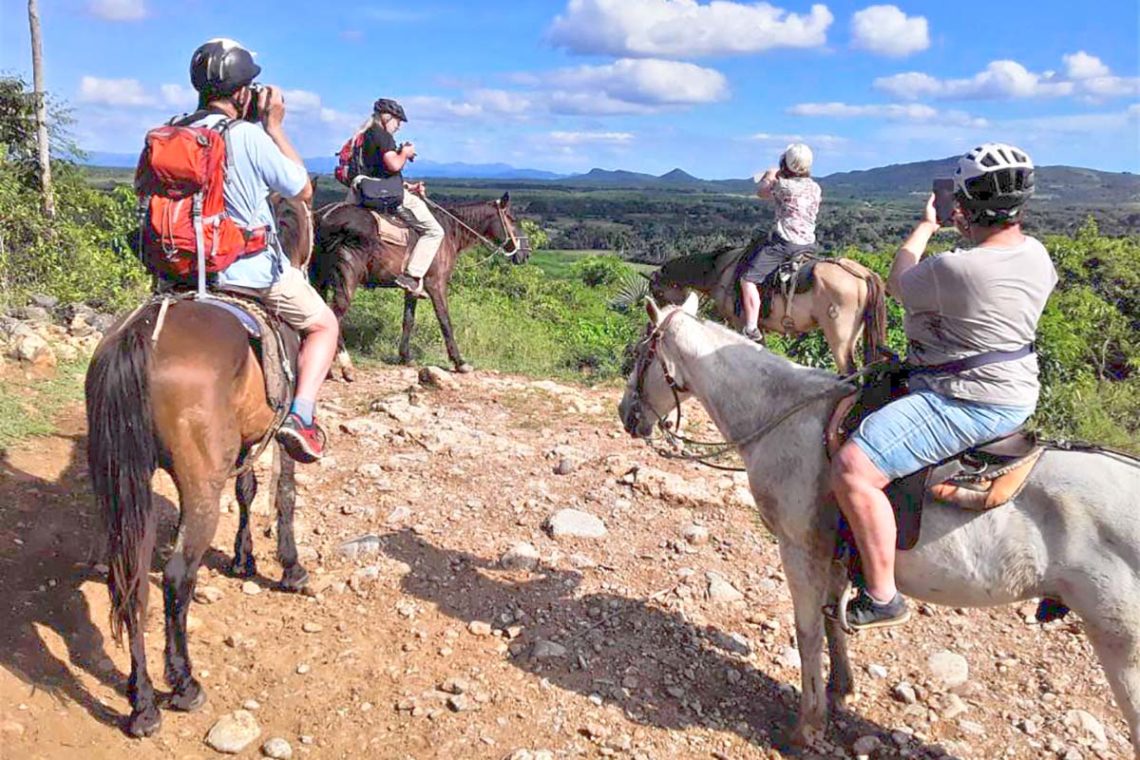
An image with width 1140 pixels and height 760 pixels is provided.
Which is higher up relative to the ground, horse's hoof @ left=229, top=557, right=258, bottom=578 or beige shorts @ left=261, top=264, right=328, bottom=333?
beige shorts @ left=261, top=264, right=328, bottom=333

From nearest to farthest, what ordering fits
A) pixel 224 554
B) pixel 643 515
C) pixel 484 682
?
pixel 484 682, pixel 224 554, pixel 643 515

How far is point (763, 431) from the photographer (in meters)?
3.84

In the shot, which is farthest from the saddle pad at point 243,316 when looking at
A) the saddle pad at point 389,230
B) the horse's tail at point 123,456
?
the saddle pad at point 389,230

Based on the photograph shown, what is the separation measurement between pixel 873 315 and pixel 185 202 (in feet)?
21.9

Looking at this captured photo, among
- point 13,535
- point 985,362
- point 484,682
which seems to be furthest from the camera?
point 13,535

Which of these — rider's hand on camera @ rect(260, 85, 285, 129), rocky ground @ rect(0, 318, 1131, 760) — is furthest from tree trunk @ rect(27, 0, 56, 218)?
rider's hand on camera @ rect(260, 85, 285, 129)

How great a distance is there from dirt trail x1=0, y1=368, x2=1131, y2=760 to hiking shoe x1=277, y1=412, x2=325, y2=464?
3.09 ft

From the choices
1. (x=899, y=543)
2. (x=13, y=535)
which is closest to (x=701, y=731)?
(x=899, y=543)

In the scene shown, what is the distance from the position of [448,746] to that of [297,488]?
2.91 meters

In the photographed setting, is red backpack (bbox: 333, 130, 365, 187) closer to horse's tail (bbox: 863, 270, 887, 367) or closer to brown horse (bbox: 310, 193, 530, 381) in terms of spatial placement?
brown horse (bbox: 310, 193, 530, 381)

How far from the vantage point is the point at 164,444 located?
360 cm

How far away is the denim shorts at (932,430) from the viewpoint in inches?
127

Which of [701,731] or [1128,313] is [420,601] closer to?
[701,731]

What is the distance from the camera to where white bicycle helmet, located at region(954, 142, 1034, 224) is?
9.98ft
